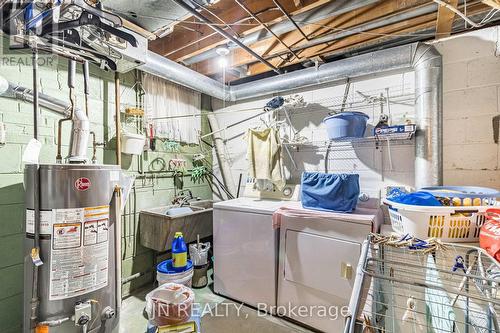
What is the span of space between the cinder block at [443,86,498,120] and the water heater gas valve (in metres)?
3.05

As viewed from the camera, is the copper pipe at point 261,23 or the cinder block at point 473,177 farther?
the cinder block at point 473,177

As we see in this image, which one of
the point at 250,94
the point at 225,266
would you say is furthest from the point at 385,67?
the point at 225,266

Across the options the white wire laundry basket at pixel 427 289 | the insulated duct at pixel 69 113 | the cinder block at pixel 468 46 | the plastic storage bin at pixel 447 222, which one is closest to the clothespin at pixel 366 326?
the white wire laundry basket at pixel 427 289

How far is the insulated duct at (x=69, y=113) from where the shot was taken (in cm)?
144

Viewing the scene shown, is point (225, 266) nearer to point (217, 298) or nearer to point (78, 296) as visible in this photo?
point (217, 298)

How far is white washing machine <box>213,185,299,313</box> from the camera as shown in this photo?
219cm

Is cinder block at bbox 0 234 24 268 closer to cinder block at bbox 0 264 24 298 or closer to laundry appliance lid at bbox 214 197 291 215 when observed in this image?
cinder block at bbox 0 264 24 298

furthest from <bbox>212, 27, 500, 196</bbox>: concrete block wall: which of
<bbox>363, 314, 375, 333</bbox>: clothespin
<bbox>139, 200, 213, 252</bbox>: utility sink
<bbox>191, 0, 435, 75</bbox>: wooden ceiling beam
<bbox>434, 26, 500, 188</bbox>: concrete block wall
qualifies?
<bbox>139, 200, 213, 252</bbox>: utility sink

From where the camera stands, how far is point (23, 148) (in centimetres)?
183

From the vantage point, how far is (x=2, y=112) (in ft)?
5.67

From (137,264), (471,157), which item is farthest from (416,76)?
(137,264)

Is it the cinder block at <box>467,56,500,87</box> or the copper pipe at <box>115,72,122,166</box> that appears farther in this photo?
the copper pipe at <box>115,72,122,166</box>
